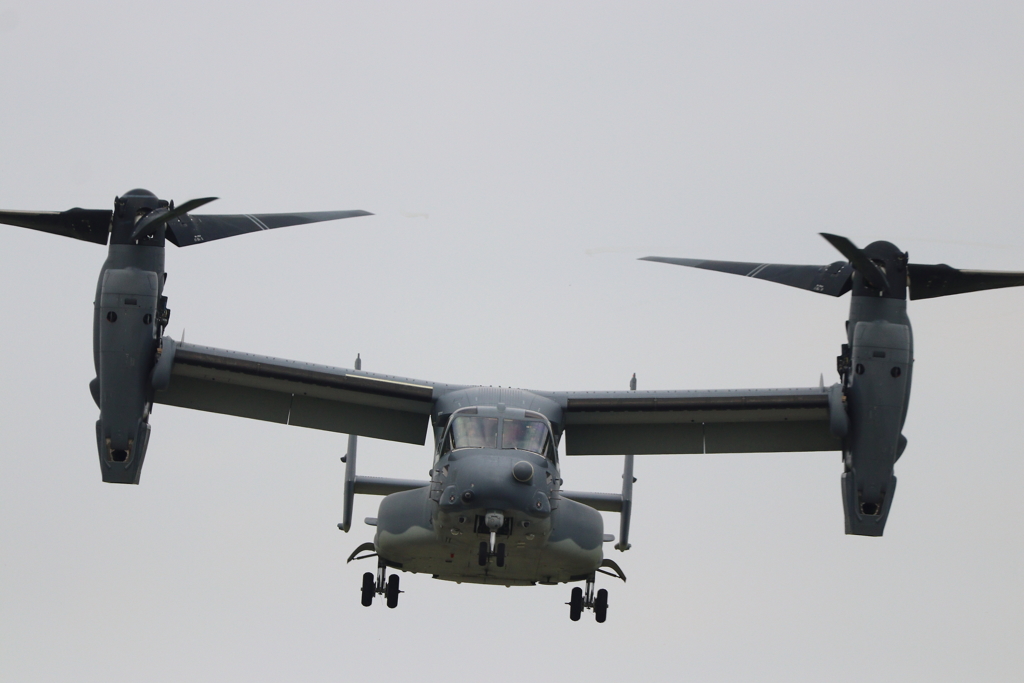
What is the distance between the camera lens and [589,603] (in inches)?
1069

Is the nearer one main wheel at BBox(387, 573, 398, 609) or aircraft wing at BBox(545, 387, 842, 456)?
aircraft wing at BBox(545, 387, 842, 456)

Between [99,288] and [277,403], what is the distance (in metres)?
4.09

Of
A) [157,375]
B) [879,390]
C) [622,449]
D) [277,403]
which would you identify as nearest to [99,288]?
[157,375]

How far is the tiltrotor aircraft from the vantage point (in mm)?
23734

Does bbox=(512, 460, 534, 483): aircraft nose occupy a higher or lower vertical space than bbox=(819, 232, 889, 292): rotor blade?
lower

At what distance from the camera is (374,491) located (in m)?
29.8

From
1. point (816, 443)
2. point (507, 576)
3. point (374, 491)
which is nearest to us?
point (507, 576)

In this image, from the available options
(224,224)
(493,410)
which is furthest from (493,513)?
(224,224)

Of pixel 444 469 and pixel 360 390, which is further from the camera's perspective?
pixel 360 390

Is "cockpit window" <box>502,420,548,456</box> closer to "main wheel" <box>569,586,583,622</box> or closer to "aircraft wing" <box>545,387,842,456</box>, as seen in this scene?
"aircraft wing" <box>545,387,842,456</box>

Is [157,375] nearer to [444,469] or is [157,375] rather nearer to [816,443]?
[444,469]

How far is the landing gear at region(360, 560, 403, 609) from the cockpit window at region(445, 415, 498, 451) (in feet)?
11.5

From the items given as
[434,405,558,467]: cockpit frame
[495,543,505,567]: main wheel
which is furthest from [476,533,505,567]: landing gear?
[434,405,558,467]: cockpit frame

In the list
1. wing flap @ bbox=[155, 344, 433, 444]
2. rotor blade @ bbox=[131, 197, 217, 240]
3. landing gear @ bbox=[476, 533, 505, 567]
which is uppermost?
rotor blade @ bbox=[131, 197, 217, 240]
